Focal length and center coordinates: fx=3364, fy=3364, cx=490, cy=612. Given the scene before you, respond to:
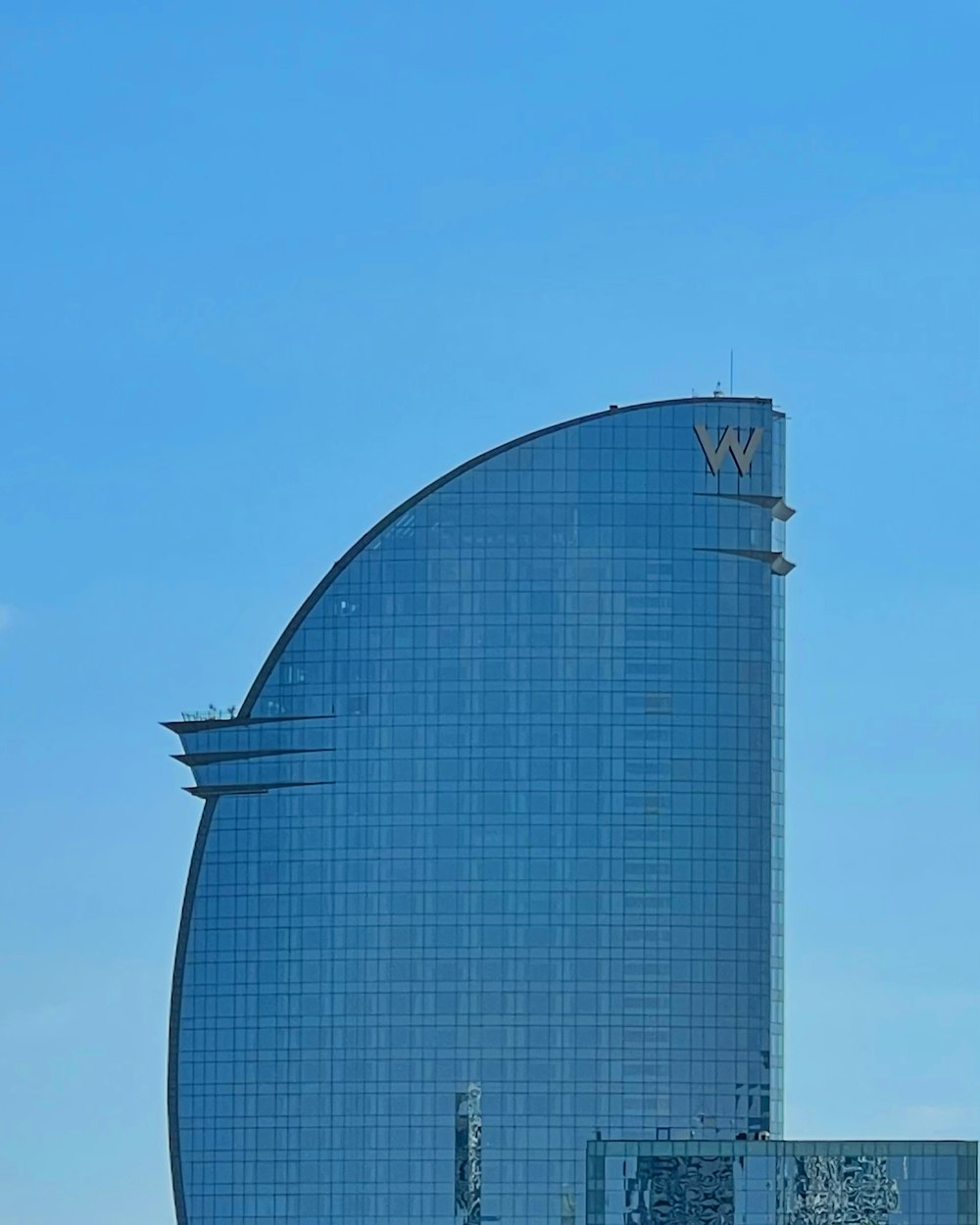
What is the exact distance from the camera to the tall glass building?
185 metres

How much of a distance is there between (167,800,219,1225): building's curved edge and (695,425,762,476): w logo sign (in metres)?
33.9

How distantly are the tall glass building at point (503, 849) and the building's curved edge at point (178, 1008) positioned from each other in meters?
0.20

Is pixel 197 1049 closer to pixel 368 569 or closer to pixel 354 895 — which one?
pixel 354 895

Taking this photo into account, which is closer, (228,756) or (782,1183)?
(782,1183)

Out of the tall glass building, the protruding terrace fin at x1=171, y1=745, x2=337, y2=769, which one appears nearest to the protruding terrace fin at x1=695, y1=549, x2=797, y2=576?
the tall glass building

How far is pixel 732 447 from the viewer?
Result: 18688cm

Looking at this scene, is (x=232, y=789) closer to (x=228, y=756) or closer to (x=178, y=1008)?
(x=228, y=756)

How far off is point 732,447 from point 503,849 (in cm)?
2580

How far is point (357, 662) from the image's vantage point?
190500 mm

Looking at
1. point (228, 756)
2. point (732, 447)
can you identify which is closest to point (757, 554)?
point (732, 447)

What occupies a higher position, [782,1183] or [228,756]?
[228,756]

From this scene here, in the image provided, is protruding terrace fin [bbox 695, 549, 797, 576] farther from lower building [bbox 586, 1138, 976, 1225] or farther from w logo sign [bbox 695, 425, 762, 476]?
lower building [bbox 586, 1138, 976, 1225]

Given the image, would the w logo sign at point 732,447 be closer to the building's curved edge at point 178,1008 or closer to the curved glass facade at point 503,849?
the curved glass facade at point 503,849

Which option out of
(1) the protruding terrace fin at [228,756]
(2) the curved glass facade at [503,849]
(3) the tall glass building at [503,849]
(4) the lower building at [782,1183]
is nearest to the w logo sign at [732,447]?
(2) the curved glass facade at [503,849]
